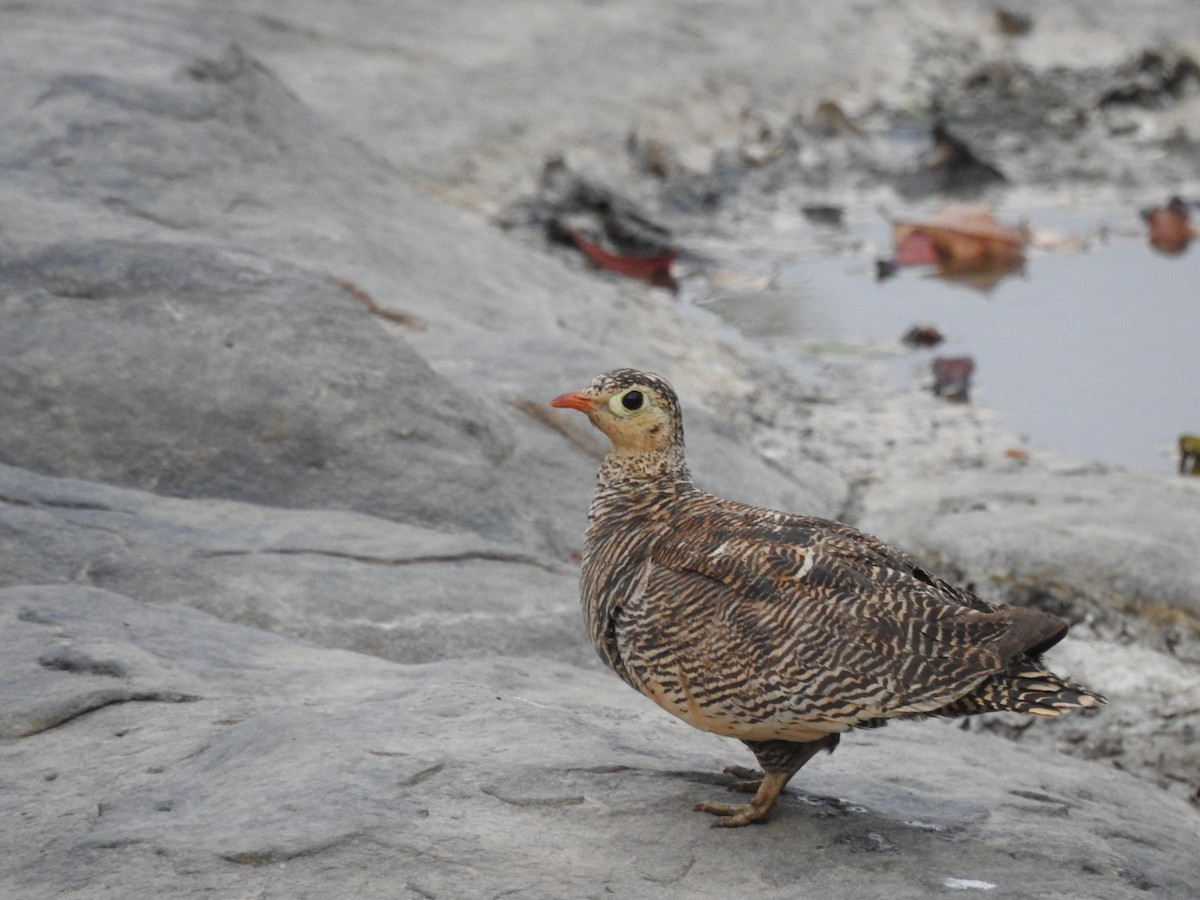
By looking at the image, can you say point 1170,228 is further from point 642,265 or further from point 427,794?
point 427,794

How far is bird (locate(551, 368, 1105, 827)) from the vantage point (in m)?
3.85

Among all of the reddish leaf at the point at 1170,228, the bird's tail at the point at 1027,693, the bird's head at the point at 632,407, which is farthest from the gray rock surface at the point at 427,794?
the reddish leaf at the point at 1170,228

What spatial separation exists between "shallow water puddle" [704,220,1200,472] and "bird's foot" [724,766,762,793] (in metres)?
4.44

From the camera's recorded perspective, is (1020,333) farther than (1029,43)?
No

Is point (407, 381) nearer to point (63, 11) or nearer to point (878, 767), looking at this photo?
point (878, 767)

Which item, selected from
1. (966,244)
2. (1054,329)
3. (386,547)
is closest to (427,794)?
(386,547)

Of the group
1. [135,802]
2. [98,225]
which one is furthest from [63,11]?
[135,802]

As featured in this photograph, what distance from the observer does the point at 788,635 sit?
398 cm

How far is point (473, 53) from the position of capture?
13.1 meters

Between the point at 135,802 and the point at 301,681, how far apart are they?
87 cm

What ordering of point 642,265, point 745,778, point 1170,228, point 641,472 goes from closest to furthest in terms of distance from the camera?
point 745,778, point 641,472, point 642,265, point 1170,228

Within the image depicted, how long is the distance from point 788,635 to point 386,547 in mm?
2222

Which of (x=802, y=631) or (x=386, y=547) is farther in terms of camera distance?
(x=386, y=547)

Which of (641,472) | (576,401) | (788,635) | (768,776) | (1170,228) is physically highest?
(1170,228)
